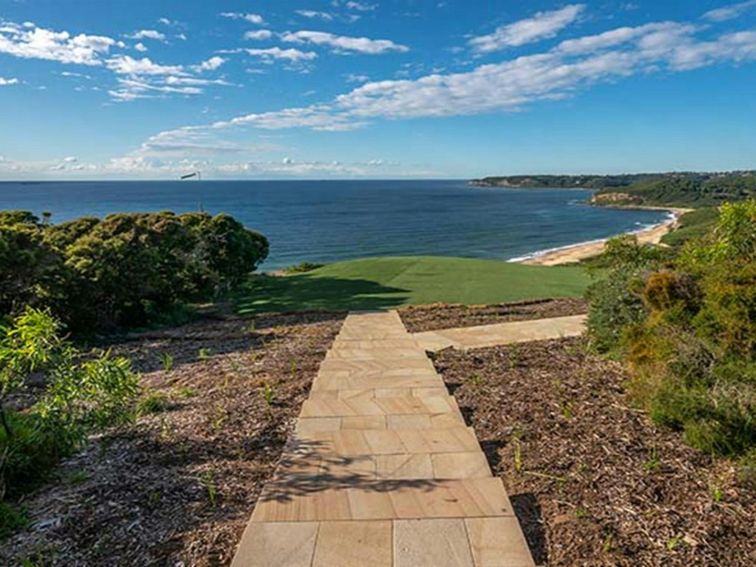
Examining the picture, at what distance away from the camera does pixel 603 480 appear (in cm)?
368

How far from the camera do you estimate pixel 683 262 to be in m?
7.20

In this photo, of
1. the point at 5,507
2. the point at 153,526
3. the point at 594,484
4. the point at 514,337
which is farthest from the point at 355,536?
the point at 514,337

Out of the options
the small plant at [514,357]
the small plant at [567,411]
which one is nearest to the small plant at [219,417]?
the small plant at [567,411]

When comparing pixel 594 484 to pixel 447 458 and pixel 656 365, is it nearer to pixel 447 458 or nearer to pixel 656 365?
pixel 447 458

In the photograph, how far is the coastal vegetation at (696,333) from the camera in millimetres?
4164

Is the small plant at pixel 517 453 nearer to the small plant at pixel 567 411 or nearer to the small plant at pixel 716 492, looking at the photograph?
the small plant at pixel 567 411

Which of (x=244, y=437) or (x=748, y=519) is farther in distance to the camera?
(x=244, y=437)

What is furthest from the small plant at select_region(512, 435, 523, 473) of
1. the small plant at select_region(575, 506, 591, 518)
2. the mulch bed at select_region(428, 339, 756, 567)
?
the small plant at select_region(575, 506, 591, 518)

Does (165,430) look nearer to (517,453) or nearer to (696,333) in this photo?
(517,453)

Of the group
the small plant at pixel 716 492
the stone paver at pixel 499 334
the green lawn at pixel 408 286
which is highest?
the small plant at pixel 716 492

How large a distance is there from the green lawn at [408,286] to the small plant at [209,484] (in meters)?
9.77

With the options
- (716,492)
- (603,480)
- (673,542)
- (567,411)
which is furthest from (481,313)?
(673,542)

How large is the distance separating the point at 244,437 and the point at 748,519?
3.79 m

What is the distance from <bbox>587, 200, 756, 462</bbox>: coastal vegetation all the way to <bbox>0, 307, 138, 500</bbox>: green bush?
469cm
